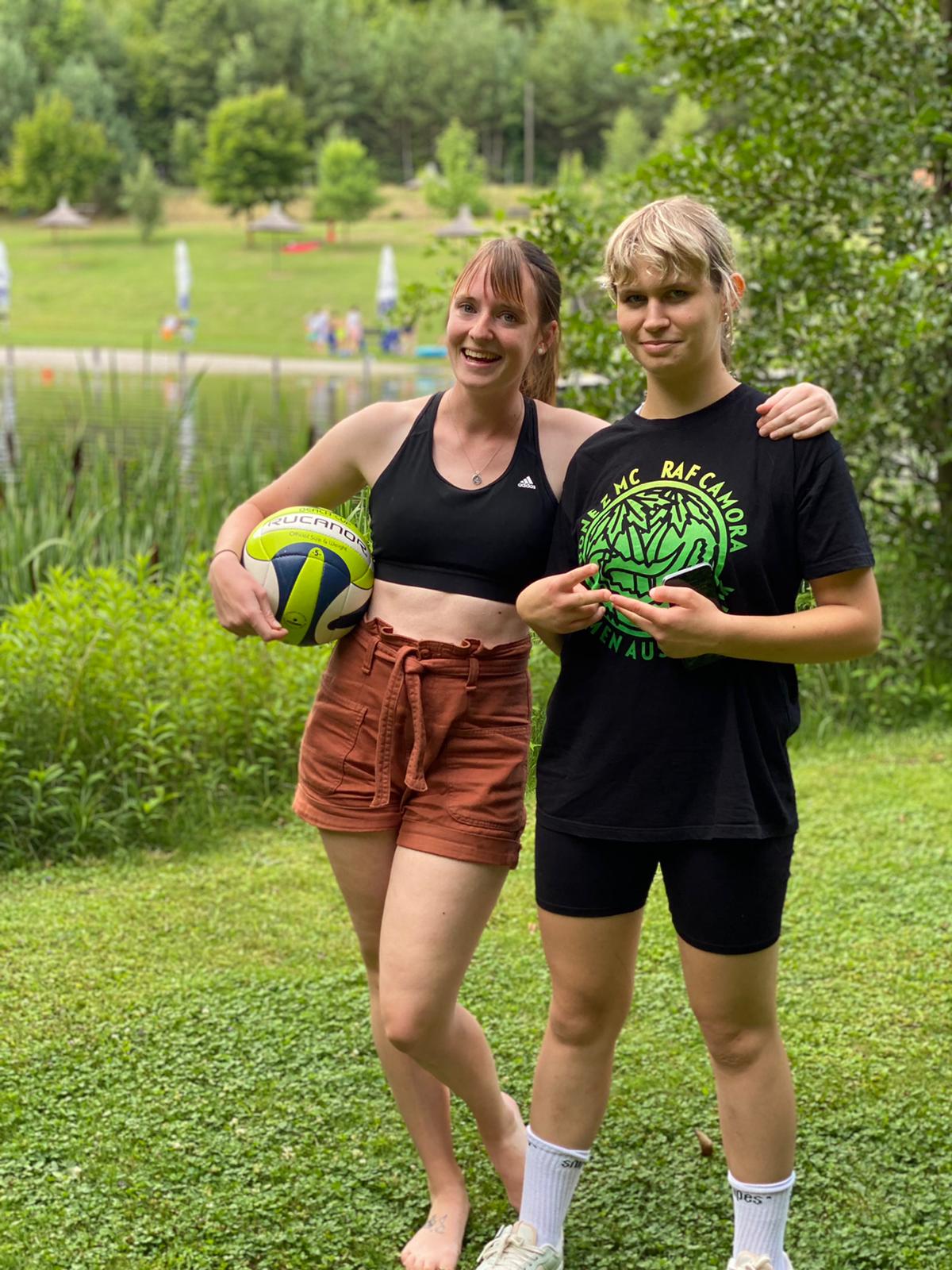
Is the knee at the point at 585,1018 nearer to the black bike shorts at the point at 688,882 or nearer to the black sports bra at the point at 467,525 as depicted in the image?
the black bike shorts at the point at 688,882

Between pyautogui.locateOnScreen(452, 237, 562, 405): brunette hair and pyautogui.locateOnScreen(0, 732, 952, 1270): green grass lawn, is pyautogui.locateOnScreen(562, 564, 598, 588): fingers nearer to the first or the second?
Result: pyautogui.locateOnScreen(452, 237, 562, 405): brunette hair

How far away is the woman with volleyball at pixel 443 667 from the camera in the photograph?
256 cm

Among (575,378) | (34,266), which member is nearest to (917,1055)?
(575,378)

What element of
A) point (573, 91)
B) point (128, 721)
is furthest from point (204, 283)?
point (128, 721)

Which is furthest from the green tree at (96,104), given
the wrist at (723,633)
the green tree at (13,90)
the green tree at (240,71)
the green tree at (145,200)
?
the wrist at (723,633)

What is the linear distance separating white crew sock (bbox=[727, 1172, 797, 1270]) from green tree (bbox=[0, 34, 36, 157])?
284ft

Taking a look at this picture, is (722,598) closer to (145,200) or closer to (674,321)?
(674,321)

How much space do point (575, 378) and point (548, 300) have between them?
14.4ft

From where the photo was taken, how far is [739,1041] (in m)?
2.38

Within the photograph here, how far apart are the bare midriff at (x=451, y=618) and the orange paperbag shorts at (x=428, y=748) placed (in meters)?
0.02

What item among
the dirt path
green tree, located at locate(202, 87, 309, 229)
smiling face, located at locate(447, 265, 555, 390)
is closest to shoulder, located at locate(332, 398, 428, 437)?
smiling face, located at locate(447, 265, 555, 390)

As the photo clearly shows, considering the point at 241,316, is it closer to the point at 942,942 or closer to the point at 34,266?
the point at 34,266

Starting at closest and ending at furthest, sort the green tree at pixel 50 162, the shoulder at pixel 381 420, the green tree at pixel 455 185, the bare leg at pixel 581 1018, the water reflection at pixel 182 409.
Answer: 1. the bare leg at pixel 581 1018
2. the shoulder at pixel 381 420
3. the water reflection at pixel 182 409
4. the green tree at pixel 455 185
5. the green tree at pixel 50 162

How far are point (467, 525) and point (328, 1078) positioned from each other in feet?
5.26
